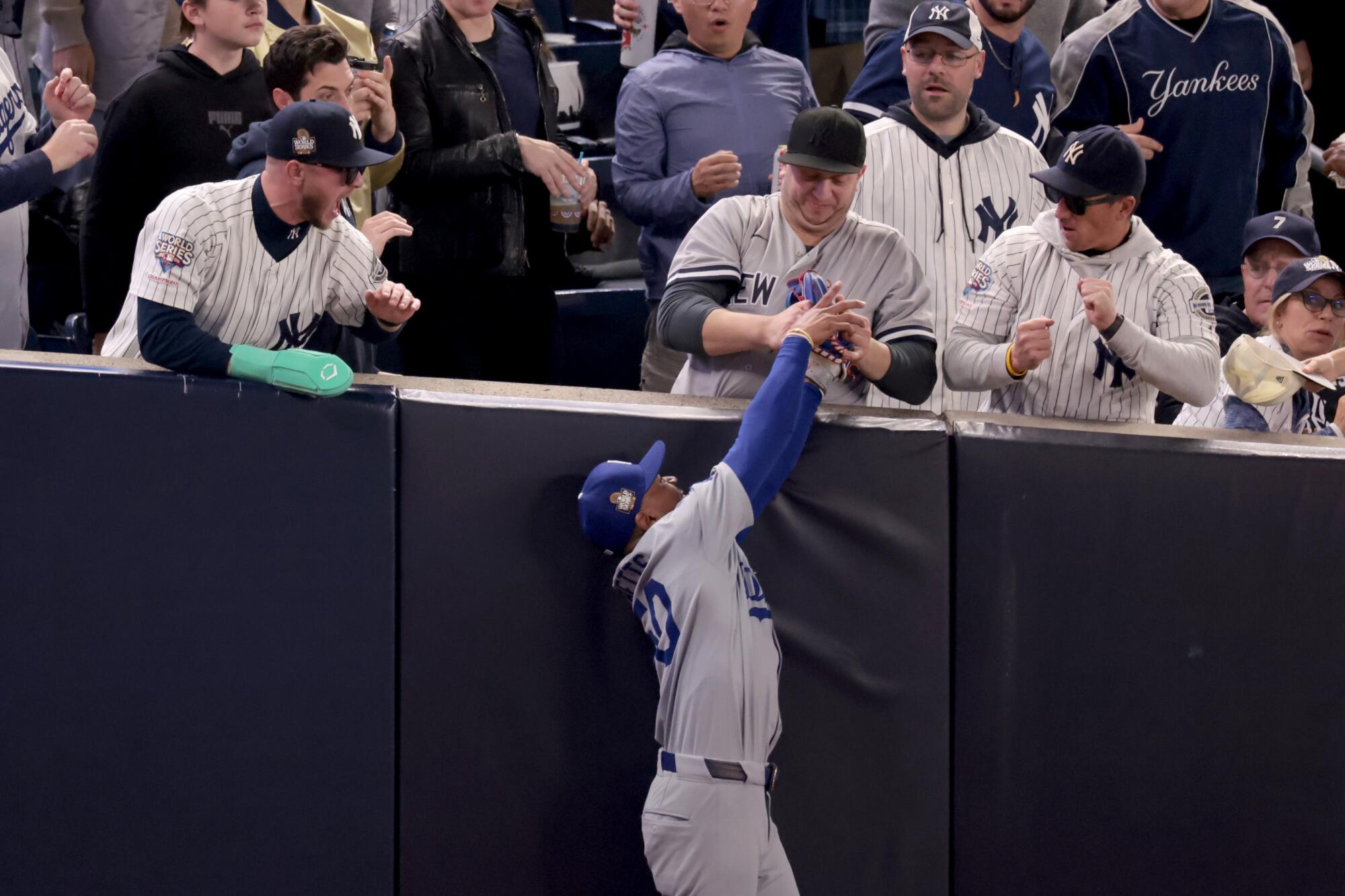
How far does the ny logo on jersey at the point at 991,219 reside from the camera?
4.99 m

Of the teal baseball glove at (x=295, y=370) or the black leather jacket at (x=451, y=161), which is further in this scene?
the black leather jacket at (x=451, y=161)

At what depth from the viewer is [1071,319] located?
14.6 feet

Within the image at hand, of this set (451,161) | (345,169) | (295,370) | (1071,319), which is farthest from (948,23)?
(295,370)

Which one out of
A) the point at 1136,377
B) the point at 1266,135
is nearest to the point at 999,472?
the point at 1136,377

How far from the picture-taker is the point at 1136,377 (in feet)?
14.7

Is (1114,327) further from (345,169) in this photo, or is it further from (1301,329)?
(345,169)

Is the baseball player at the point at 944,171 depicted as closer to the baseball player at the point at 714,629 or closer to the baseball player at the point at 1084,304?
the baseball player at the point at 1084,304

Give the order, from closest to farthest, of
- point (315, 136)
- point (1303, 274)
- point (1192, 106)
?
point (315, 136)
point (1303, 274)
point (1192, 106)

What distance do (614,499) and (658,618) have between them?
1.05 feet

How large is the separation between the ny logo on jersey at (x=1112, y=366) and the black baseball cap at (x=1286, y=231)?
1.33m

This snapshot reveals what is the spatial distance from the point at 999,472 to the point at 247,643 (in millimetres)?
2077

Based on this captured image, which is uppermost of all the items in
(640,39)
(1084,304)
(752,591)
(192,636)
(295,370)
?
(640,39)

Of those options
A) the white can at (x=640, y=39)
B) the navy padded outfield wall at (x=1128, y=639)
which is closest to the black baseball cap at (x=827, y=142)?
the navy padded outfield wall at (x=1128, y=639)

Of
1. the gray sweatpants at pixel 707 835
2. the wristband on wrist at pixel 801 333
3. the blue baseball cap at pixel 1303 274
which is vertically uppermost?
the blue baseball cap at pixel 1303 274
